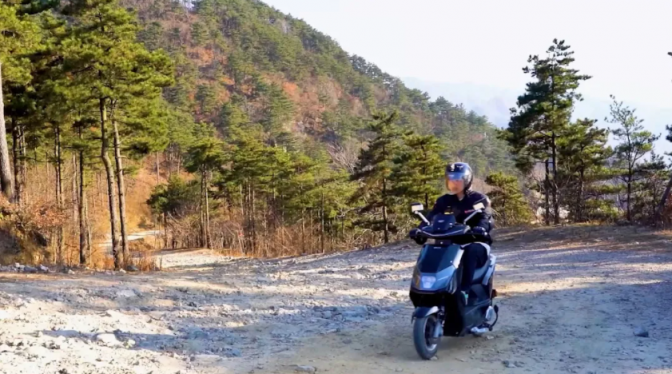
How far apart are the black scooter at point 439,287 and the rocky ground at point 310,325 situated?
23 cm

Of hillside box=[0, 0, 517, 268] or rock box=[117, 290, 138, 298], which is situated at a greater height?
hillside box=[0, 0, 517, 268]

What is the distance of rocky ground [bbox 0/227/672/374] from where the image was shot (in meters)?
4.72

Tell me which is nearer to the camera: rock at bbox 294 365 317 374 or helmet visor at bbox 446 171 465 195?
rock at bbox 294 365 317 374

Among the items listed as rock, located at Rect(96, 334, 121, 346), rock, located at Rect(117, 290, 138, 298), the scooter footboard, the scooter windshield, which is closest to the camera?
the scooter footboard

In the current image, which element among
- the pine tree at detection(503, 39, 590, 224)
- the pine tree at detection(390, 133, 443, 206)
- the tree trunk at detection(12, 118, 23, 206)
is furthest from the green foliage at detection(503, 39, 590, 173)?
the tree trunk at detection(12, 118, 23, 206)

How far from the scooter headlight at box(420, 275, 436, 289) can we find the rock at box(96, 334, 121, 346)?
2763mm

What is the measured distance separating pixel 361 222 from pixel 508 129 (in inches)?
447

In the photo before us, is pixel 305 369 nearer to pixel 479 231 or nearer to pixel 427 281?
pixel 427 281

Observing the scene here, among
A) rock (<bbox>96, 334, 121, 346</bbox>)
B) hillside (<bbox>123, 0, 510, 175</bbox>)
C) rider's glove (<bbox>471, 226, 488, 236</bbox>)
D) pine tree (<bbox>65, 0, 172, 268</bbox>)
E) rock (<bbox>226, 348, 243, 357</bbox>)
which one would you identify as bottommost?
rock (<bbox>226, 348, 243, 357</bbox>)

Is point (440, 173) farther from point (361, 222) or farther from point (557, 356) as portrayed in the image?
point (557, 356)

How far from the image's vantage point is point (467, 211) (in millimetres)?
5129

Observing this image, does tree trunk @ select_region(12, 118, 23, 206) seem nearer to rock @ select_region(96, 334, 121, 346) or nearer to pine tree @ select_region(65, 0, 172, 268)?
pine tree @ select_region(65, 0, 172, 268)

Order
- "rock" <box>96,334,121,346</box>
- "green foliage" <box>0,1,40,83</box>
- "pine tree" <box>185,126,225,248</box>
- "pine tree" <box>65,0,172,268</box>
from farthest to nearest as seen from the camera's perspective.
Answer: "pine tree" <box>185,126,225,248</box> → "pine tree" <box>65,0,172,268</box> → "green foliage" <box>0,1,40,83</box> → "rock" <box>96,334,121,346</box>

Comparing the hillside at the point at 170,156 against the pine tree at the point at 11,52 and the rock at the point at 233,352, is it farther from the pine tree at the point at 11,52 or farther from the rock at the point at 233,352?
the rock at the point at 233,352
